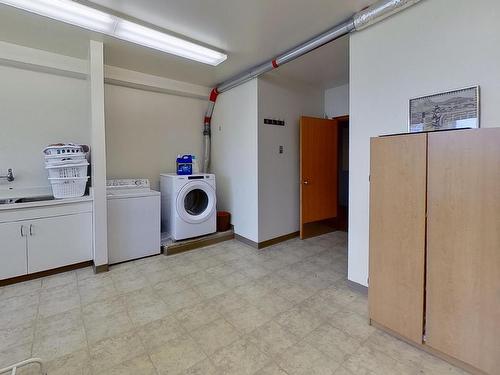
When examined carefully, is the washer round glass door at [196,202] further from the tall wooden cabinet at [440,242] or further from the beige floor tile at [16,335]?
the tall wooden cabinet at [440,242]

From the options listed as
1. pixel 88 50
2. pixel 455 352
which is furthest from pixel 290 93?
pixel 455 352

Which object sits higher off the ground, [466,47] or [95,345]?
[466,47]

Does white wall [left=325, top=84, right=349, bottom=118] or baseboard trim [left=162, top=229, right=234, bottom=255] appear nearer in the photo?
baseboard trim [left=162, top=229, right=234, bottom=255]

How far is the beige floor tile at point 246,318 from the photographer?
191 cm

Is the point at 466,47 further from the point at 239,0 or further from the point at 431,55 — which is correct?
the point at 239,0

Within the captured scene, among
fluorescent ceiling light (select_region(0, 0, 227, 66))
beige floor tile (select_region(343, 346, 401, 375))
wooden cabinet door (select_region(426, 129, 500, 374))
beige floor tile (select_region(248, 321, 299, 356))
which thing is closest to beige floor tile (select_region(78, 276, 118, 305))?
beige floor tile (select_region(248, 321, 299, 356))

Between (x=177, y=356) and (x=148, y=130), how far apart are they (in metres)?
3.32

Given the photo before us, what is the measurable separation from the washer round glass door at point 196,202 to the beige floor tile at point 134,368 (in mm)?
2083

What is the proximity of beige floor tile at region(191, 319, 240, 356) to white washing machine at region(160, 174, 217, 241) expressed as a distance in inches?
71.2

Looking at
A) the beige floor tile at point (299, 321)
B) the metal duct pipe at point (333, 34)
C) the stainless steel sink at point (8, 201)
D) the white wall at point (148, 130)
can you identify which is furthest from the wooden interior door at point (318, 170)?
the stainless steel sink at point (8, 201)

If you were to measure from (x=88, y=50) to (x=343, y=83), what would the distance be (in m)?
3.59

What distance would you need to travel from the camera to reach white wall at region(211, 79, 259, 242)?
3620 millimetres

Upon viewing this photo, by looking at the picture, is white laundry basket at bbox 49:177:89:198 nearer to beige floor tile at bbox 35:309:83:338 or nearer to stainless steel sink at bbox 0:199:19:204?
stainless steel sink at bbox 0:199:19:204

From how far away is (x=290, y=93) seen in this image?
12.9 feet
